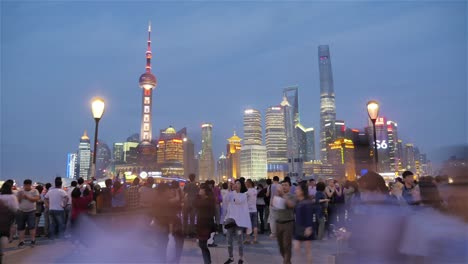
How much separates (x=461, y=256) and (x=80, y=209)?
33.7ft

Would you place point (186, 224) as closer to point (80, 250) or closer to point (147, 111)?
point (80, 250)

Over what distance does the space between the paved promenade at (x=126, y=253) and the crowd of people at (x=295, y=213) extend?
52 centimetres

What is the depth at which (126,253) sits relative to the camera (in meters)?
10.0

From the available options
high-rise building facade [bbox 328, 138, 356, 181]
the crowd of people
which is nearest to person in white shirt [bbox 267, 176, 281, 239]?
the crowd of people

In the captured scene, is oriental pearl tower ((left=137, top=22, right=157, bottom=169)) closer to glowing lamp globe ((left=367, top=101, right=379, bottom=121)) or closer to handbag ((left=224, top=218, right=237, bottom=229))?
glowing lamp globe ((left=367, top=101, right=379, bottom=121))

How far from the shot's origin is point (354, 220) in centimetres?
526

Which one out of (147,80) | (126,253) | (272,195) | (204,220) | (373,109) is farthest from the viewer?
(147,80)

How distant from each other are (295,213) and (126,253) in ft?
16.8

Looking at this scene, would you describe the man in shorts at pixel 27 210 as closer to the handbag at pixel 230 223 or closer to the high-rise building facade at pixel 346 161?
the handbag at pixel 230 223

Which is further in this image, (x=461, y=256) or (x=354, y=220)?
(x=461, y=256)

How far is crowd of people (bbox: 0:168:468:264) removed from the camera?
502cm

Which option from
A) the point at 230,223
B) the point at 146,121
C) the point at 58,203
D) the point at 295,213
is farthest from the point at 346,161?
the point at 146,121

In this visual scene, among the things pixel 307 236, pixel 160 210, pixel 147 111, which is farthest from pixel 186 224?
pixel 147 111

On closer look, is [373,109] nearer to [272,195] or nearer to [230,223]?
[272,195]
